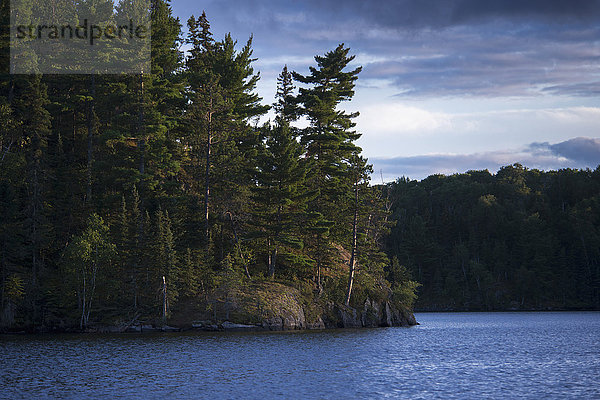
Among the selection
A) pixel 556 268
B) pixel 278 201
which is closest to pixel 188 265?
pixel 278 201

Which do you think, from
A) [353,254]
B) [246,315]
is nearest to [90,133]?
[246,315]

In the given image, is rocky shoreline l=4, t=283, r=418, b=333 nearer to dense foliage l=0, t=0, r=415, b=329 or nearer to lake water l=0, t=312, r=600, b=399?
dense foliage l=0, t=0, r=415, b=329

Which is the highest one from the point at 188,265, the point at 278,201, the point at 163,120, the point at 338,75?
the point at 338,75

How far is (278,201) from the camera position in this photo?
6719 centimetres

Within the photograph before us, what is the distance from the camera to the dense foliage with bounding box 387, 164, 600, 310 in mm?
152900

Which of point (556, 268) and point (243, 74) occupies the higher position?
point (243, 74)

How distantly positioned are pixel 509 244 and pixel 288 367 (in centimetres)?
15398

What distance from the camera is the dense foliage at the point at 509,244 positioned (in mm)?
152900

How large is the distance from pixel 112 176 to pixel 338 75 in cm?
3576

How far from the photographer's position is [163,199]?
66938 mm

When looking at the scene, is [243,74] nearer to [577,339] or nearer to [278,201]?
[278,201]

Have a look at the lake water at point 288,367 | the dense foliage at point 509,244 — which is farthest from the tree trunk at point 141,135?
the dense foliage at point 509,244

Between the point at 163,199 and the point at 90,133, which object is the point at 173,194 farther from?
the point at 90,133

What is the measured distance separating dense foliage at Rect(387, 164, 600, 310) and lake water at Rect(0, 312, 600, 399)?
108 meters
